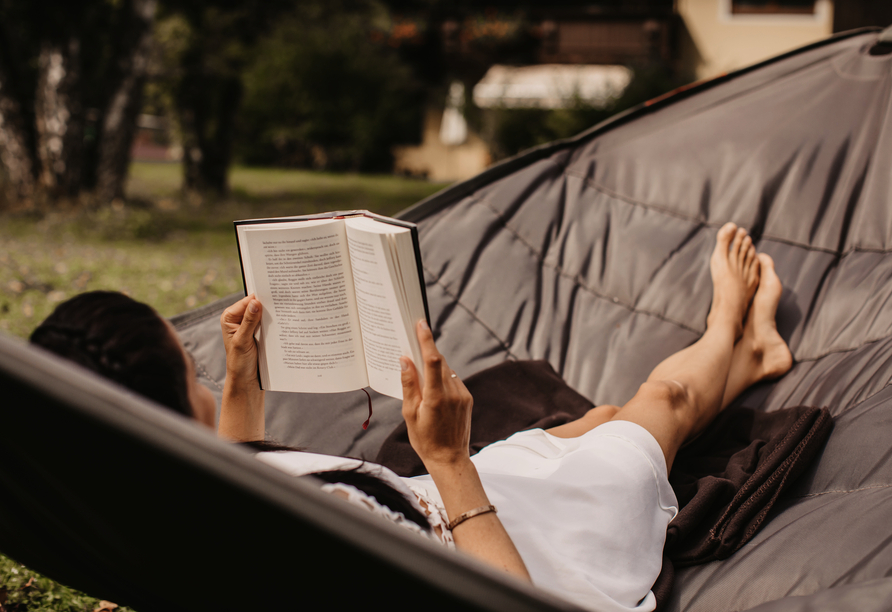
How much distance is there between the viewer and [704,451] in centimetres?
160

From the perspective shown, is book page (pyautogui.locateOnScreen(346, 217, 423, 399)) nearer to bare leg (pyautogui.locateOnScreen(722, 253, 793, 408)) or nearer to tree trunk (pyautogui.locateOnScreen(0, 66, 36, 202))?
bare leg (pyautogui.locateOnScreen(722, 253, 793, 408))

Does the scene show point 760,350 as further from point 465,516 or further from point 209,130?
point 209,130

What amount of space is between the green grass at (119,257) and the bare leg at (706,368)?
4.50 feet

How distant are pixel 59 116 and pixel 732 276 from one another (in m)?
5.81

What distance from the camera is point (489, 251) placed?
2232 mm

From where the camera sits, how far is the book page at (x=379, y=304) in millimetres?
1016

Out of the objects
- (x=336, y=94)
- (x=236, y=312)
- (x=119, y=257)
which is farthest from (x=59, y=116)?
(x=336, y=94)

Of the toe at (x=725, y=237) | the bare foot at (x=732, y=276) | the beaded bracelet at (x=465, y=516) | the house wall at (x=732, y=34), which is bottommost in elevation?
the beaded bracelet at (x=465, y=516)

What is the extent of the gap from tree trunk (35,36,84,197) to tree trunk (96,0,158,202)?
0.71 feet

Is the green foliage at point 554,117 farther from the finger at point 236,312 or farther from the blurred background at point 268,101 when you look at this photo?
the finger at point 236,312

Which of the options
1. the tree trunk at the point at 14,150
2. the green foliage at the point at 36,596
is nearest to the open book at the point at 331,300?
the green foliage at the point at 36,596

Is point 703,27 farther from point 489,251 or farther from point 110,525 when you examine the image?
point 110,525

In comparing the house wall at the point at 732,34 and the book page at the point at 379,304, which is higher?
the house wall at the point at 732,34

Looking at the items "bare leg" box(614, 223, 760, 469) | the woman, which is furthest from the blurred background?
"bare leg" box(614, 223, 760, 469)
